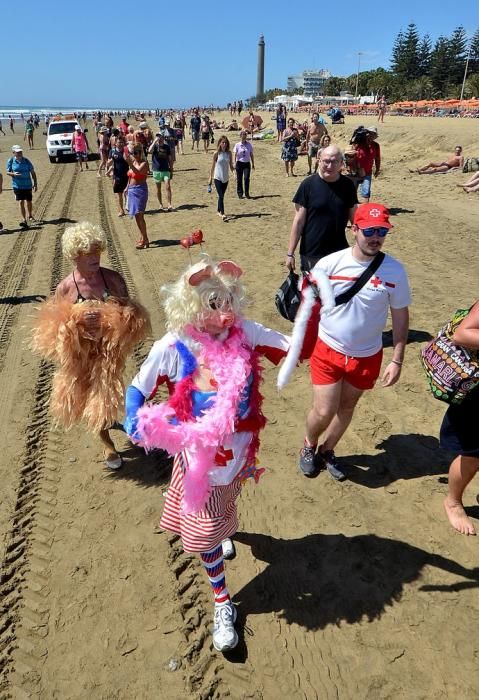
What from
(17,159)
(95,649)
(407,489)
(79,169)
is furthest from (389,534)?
(79,169)

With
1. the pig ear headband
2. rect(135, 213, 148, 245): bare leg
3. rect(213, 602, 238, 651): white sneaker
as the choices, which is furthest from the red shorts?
rect(135, 213, 148, 245): bare leg

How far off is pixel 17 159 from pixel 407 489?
10.3 metres

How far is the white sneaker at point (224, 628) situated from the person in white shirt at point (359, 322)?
1.38 metres

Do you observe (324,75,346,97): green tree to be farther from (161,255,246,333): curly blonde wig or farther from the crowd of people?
(161,255,246,333): curly blonde wig

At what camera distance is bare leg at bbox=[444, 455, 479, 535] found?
292 centimetres

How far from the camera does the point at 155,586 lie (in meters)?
2.78

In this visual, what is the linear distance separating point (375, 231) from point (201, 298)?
1.30 meters

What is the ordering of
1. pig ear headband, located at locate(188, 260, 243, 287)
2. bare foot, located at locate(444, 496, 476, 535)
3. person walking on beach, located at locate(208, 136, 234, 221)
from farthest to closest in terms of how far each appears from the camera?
1. person walking on beach, located at locate(208, 136, 234, 221)
2. bare foot, located at locate(444, 496, 476, 535)
3. pig ear headband, located at locate(188, 260, 243, 287)

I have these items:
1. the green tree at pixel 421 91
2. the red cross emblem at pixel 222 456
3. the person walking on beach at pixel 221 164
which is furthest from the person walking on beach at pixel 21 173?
the green tree at pixel 421 91

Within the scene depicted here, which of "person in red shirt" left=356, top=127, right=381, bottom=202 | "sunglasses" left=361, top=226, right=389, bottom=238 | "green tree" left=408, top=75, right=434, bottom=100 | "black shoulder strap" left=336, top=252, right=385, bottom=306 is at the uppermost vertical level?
"green tree" left=408, top=75, right=434, bottom=100

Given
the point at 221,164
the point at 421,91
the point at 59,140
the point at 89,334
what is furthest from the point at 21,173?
the point at 421,91

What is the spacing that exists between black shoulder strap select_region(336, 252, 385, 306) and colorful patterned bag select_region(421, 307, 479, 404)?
1.83ft

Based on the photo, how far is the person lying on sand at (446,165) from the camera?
1534 centimetres

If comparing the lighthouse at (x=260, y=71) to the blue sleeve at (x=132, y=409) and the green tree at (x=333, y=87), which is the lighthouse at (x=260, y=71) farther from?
the blue sleeve at (x=132, y=409)
